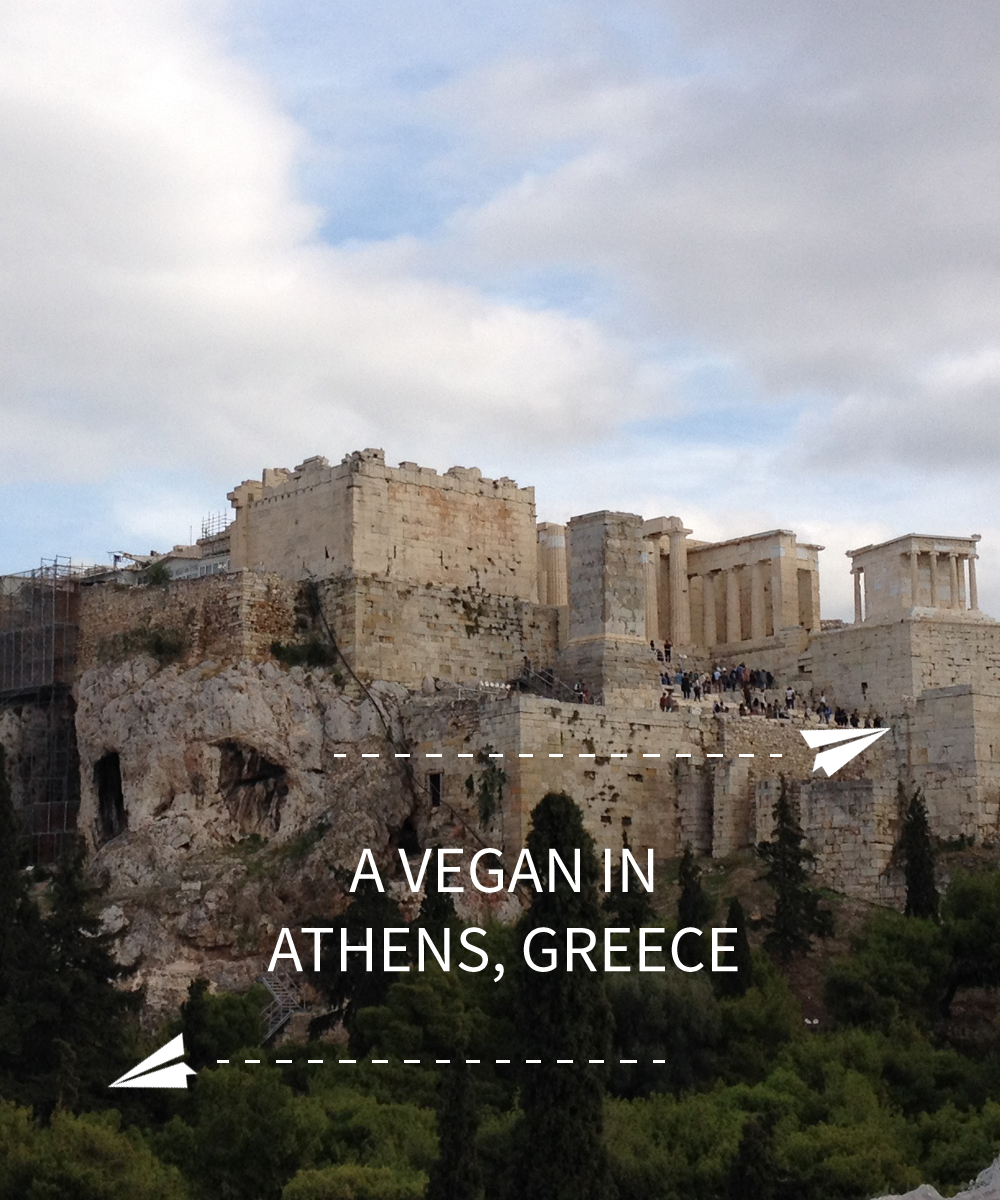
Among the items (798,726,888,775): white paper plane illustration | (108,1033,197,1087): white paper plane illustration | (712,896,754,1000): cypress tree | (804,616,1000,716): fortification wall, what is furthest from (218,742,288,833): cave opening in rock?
(804,616,1000,716): fortification wall

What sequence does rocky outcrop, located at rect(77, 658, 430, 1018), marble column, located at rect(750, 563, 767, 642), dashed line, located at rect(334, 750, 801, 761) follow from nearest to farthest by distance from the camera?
rocky outcrop, located at rect(77, 658, 430, 1018), dashed line, located at rect(334, 750, 801, 761), marble column, located at rect(750, 563, 767, 642)

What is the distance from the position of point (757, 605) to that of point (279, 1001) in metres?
17.2

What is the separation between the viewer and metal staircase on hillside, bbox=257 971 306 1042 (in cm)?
5184

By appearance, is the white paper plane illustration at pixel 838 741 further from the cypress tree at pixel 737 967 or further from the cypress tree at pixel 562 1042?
the cypress tree at pixel 562 1042

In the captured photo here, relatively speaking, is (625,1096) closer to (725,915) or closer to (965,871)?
(725,915)

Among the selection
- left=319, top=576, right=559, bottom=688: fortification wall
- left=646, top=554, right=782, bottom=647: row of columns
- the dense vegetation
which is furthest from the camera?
left=646, top=554, right=782, bottom=647: row of columns

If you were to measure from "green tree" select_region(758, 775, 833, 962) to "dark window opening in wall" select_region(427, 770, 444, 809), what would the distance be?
6864 mm

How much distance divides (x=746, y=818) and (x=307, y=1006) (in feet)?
30.5

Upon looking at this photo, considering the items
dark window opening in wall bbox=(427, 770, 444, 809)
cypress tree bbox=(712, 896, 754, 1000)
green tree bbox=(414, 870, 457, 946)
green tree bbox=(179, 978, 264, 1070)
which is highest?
dark window opening in wall bbox=(427, 770, 444, 809)

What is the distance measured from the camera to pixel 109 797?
60.5 m

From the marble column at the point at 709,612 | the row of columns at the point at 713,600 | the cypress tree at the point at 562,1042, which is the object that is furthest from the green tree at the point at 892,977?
the marble column at the point at 709,612

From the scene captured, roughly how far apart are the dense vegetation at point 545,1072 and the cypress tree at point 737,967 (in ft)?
0.17

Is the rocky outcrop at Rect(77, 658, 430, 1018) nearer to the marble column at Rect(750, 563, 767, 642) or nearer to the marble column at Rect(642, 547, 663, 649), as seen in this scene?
the marble column at Rect(642, 547, 663, 649)

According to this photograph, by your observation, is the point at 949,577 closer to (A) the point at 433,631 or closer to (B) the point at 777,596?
(B) the point at 777,596
